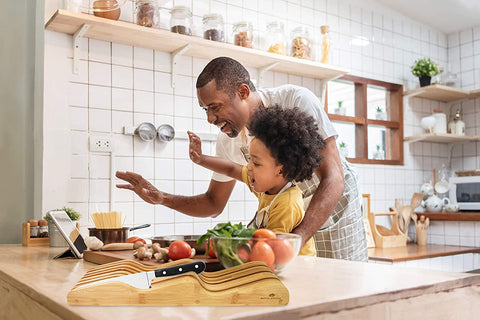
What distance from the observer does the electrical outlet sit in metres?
2.67

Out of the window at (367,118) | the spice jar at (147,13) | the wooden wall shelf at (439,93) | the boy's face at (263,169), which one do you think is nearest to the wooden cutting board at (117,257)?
the boy's face at (263,169)

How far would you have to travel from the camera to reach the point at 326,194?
145 centimetres

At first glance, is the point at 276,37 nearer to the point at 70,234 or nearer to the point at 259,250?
the point at 70,234

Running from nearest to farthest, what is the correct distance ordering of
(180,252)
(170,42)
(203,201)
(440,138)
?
(180,252)
(203,201)
(170,42)
(440,138)

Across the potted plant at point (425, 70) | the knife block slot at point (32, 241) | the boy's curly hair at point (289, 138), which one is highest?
the potted plant at point (425, 70)

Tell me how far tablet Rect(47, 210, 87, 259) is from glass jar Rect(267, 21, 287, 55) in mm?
2028

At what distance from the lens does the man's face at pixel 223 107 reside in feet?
5.25

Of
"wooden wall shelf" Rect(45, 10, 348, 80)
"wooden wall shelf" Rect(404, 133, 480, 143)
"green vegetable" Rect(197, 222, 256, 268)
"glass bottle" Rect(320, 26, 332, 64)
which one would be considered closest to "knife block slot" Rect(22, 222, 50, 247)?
"wooden wall shelf" Rect(45, 10, 348, 80)

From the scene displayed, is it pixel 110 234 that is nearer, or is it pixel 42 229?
pixel 110 234

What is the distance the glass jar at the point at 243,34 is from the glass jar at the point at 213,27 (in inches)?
5.2

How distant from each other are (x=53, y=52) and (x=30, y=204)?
83 cm

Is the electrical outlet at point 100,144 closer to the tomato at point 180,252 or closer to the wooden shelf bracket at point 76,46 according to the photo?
the wooden shelf bracket at point 76,46

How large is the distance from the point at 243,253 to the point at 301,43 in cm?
269

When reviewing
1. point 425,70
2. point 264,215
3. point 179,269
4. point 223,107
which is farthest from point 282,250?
point 425,70
